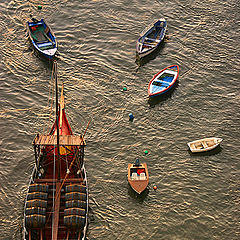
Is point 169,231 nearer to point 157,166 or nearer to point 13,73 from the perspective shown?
point 157,166

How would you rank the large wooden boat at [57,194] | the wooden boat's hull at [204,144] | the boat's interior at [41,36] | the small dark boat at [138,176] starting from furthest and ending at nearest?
the boat's interior at [41,36]
the wooden boat's hull at [204,144]
the small dark boat at [138,176]
the large wooden boat at [57,194]

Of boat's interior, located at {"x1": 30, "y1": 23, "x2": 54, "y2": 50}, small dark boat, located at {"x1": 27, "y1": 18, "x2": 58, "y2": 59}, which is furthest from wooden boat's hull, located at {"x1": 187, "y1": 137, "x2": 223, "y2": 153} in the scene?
boat's interior, located at {"x1": 30, "y1": 23, "x2": 54, "y2": 50}

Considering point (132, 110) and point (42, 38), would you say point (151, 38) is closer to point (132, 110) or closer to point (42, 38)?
point (132, 110)

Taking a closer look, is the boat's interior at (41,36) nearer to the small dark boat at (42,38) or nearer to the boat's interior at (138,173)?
the small dark boat at (42,38)

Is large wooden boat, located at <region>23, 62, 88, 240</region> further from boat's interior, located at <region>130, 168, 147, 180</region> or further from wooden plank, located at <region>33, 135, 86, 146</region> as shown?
boat's interior, located at <region>130, 168, 147, 180</region>

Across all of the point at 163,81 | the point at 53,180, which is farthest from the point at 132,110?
the point at 53,180

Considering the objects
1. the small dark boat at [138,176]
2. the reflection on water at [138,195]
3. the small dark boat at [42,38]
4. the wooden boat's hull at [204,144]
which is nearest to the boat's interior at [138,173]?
the small dark boat at [138,176]
